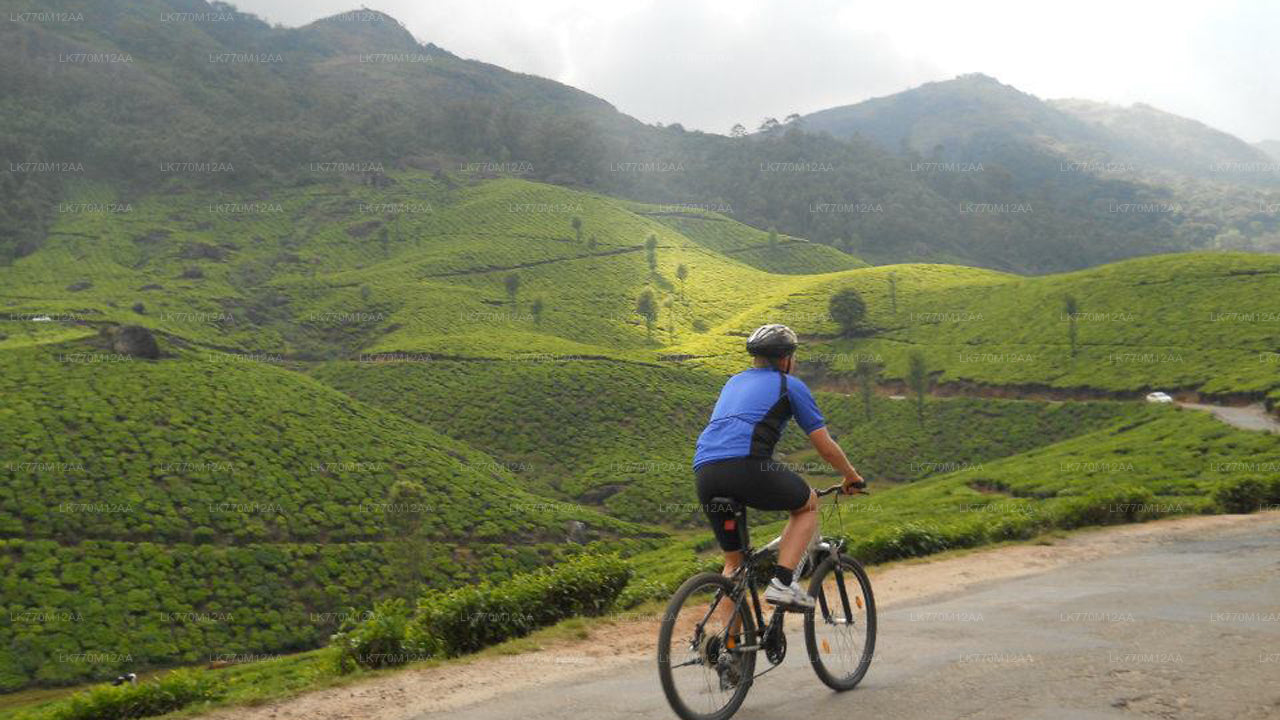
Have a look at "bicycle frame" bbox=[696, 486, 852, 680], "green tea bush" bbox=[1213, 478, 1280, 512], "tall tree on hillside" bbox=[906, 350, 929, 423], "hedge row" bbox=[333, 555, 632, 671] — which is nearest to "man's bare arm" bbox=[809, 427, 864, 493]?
"bicycle frame" bbox=[696, 486, 852, 680]

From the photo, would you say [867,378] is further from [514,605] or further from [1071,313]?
[514,605]

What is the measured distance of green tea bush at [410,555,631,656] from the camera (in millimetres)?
9930

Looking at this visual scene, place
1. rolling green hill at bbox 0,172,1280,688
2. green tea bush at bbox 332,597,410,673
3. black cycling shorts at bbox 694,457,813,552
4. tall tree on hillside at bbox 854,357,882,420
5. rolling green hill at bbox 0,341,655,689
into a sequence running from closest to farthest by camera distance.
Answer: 1. black cycling shorts at bbox 694,457,813,552
2. green tea bush at bbox 332,597,410,673
3. rolling green hill at bbox 0,341,655,689
4. rolling green hill at bbox 0,172,1280,688
5. tall tree on hillside at bbox 854,357,882,420

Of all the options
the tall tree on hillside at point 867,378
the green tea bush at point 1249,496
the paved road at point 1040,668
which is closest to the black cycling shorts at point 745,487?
the paved road at point 1040,668

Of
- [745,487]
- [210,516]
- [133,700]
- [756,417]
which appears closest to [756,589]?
[745,487]

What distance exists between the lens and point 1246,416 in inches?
2402

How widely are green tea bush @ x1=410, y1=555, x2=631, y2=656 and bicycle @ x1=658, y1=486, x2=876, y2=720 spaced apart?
4.19m

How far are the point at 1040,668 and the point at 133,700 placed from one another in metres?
7.62

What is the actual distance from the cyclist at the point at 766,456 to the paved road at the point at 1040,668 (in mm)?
1112

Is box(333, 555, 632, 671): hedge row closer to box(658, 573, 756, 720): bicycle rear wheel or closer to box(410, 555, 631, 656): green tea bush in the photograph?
box(410, 555, 631, 656): green tea bush

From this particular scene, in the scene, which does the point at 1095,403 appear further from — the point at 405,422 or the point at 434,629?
the point at 434,629

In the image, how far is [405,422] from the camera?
3226 inches

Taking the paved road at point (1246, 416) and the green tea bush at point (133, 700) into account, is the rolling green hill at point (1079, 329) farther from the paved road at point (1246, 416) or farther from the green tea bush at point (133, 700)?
the green tea bush at point (133, 700)

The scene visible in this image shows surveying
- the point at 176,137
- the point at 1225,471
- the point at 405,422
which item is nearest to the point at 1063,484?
the point at 1225,471
